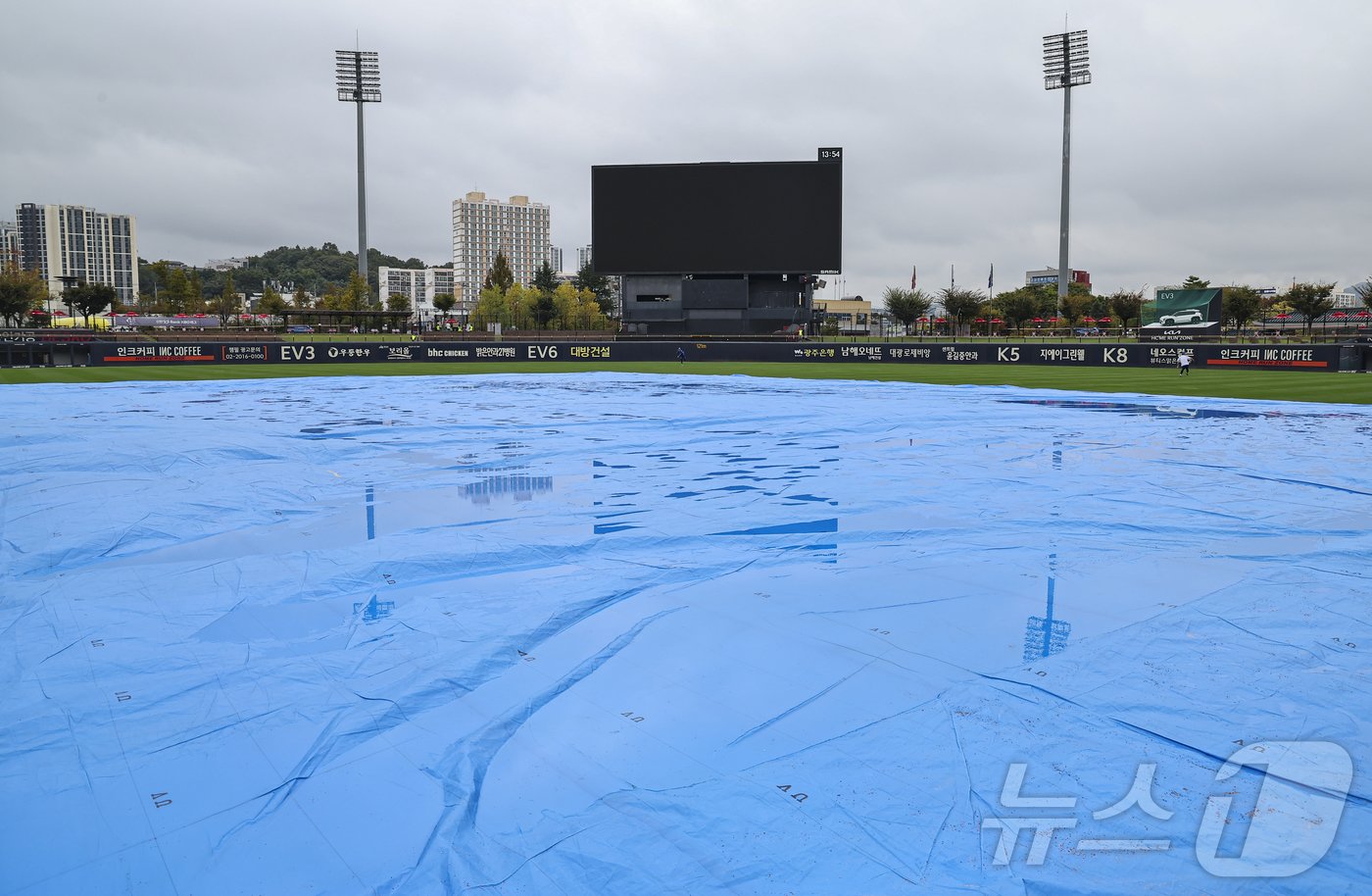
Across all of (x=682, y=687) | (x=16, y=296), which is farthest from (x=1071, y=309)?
(x=16, y=296)

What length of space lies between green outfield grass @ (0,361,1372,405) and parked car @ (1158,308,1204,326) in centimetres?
1504

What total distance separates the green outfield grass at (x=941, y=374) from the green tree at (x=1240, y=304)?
1147 inches

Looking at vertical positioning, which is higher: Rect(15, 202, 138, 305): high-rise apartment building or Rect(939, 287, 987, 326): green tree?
Rect(15, 202, 138, 305): high-rise apartment building

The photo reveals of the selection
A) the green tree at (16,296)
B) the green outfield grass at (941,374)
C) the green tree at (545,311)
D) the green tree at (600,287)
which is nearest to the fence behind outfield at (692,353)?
the green outfield grass at (941,374)

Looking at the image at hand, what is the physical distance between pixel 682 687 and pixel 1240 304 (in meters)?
70.1

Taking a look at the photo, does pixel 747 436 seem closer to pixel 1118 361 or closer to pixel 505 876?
pixel 505 876

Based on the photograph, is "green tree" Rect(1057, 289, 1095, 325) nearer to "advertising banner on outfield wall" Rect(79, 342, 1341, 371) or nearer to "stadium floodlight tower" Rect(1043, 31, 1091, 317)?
"stadium floodlight tower" Rect(1043, 31, 1091, 317)

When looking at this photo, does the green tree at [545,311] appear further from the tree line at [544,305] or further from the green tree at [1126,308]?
the green tree at [1126,308]

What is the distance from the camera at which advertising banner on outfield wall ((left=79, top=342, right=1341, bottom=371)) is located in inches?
1516

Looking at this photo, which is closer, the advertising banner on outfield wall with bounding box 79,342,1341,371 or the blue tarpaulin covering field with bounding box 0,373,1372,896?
the blue tarpaulin covering field with bounding box 0,373,1372,896

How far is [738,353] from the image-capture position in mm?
49281

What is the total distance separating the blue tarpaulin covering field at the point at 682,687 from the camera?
9.55 ft

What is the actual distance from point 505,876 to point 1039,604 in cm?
389

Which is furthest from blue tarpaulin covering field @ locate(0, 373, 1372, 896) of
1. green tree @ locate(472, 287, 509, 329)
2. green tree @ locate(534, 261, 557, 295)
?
green tree @ locate(534, 261, 557, 295)
